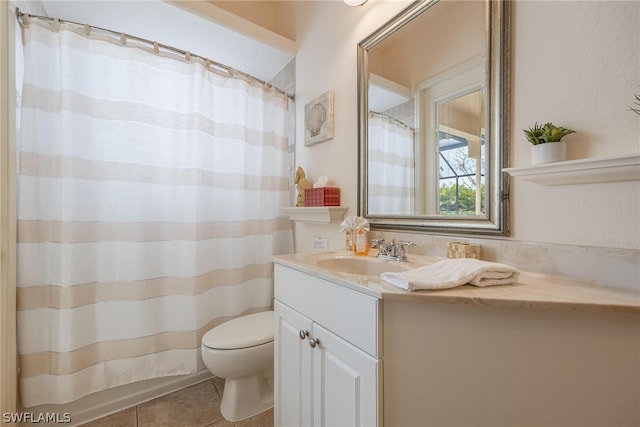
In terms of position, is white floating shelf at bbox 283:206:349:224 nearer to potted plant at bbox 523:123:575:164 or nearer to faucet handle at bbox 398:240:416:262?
faucet handle at bbox 398:240:416:262

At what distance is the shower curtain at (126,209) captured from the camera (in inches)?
50.6

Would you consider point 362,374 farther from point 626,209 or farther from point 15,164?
point 15,164

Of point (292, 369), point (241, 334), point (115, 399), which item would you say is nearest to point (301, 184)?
point (241, 334)

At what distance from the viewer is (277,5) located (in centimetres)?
218

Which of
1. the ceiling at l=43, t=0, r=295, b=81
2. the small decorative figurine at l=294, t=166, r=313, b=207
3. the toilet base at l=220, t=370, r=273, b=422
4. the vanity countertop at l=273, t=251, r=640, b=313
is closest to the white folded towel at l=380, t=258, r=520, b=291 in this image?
the vanity countertop at l=273, t=251, r=640, b=313

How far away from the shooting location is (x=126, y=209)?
1465 mm

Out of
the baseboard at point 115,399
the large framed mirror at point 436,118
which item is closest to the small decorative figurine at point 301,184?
the large framed mirror at point 436,118

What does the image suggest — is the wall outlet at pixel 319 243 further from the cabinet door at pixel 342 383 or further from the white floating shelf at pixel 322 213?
the cabinet door at pixel 342 383

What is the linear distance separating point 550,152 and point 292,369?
115 cm

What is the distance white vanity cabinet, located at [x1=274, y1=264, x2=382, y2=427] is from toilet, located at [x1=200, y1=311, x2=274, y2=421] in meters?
0.26

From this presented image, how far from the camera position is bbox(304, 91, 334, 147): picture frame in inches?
64.2

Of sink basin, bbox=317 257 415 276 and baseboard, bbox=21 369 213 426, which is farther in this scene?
baseboard, bbox=21 369 213 426

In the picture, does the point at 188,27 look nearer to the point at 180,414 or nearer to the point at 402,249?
the point at 402,249

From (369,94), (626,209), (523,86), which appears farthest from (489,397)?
(369,94)
